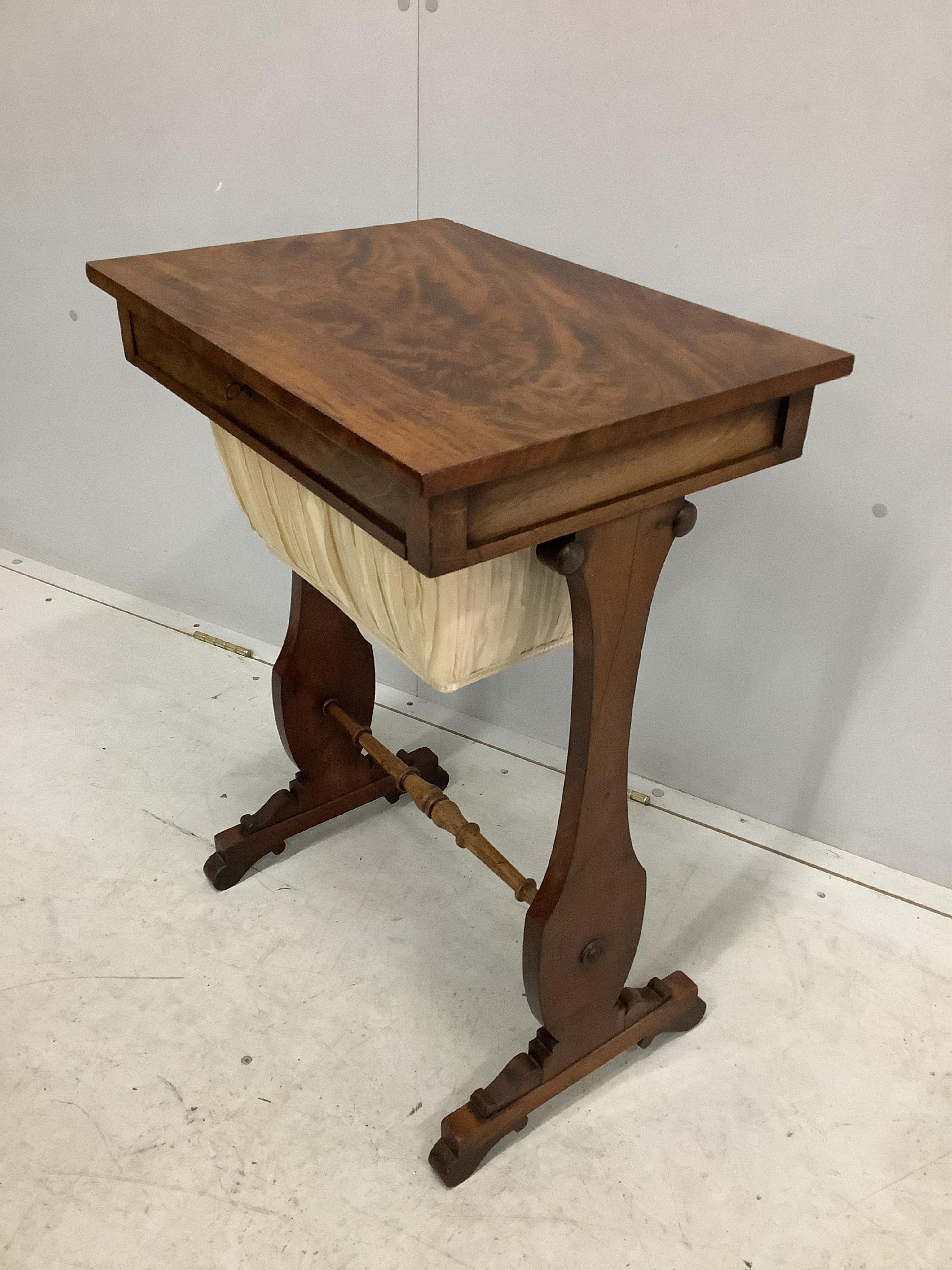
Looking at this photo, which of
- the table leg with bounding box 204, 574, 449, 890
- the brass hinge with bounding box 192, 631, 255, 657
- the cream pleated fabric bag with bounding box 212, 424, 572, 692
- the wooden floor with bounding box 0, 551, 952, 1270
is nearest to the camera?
the cream pleated fabric bag with bounding box 212, 424, 572, 692

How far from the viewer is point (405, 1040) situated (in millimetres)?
1716

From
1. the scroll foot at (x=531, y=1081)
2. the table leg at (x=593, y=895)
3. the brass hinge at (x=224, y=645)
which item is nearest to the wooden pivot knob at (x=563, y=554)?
the table leg at (x=593, y=895)

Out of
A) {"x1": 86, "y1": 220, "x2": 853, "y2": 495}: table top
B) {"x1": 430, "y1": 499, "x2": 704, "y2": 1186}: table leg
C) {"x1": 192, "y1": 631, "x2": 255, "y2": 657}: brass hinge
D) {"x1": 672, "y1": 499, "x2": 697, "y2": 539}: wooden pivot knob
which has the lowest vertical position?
{"x1": 192, "y1": 631, "x2": 255, "y2": 657}: brass hinge

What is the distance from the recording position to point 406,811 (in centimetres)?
219

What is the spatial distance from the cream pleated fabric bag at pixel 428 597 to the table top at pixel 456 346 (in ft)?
0.69

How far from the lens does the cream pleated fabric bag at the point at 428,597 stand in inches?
51.1

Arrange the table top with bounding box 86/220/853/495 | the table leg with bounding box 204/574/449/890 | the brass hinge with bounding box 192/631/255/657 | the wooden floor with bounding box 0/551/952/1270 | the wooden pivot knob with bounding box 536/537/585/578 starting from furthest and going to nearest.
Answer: the brass hinge with bounding box 192/631/255/657 < the table leg with bounding box 204/574/449/890 < the wooden floor with bounding box 0/551/952/1270 < the wooden pivot knob with bounding box 536/537/585/578 < the table top with bounding box 86/220/853/495

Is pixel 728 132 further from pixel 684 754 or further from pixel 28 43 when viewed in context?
pixel 28 43

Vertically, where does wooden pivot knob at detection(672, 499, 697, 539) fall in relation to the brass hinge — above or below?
above

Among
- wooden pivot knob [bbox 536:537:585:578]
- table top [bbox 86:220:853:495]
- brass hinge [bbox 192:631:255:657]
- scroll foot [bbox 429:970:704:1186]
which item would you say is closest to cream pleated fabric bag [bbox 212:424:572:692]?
wooden pivot knob [bbox 536:537:585:578]

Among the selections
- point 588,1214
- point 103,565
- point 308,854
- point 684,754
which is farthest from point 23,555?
point 588,1214

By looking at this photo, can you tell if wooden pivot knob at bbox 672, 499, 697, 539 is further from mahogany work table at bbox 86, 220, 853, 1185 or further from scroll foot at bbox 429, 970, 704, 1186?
scroll foot at bbox 429, 970, 704, 1186

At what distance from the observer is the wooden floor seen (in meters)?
1.47

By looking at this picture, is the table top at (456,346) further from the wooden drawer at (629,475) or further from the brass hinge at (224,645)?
the brass hinge at (224,645)
